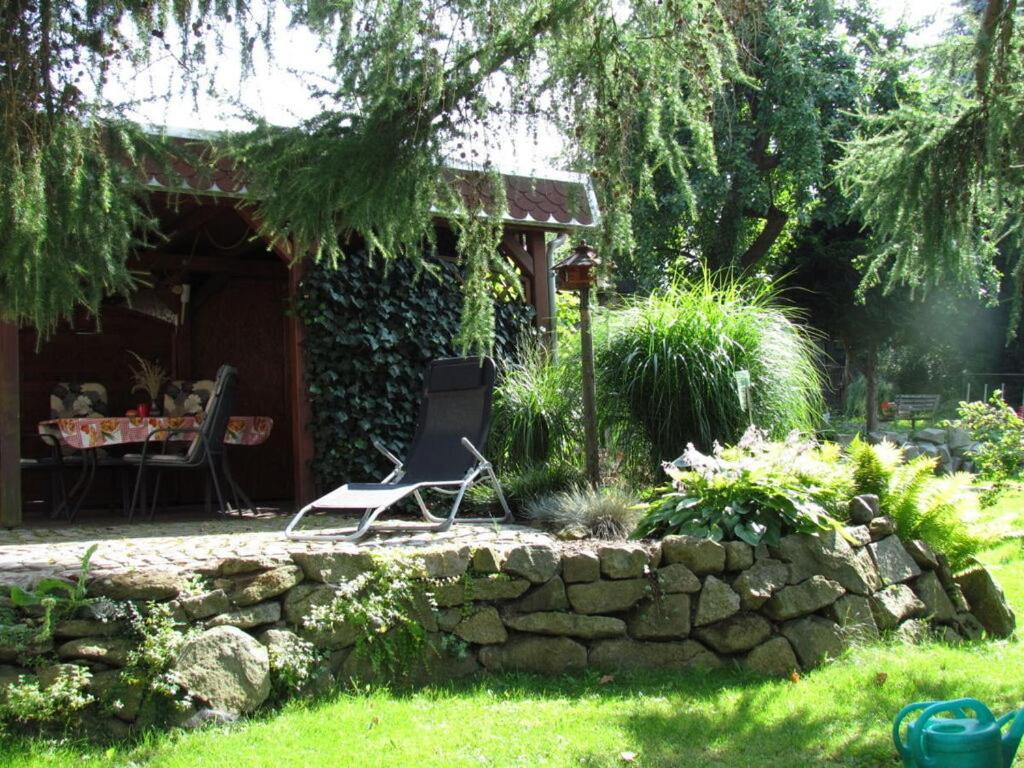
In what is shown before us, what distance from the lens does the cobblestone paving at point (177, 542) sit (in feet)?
14.0

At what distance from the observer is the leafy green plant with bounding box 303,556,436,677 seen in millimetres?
4254

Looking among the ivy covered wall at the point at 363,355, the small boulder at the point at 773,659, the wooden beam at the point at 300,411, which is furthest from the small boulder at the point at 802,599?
the wooden beam at the point at 300,411

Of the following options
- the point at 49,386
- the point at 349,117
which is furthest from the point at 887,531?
the point at 49,386

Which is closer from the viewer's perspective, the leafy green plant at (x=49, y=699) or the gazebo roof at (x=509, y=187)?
the leafy green plant at (x=49, y=699)

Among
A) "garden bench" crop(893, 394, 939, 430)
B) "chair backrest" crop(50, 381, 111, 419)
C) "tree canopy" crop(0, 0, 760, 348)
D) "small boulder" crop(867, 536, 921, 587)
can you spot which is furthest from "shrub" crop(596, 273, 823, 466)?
"garden bench" crop(893, 394, 939, 430)

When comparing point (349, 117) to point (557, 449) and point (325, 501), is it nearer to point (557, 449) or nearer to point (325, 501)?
point (325, 501)

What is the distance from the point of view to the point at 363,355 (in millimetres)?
7168

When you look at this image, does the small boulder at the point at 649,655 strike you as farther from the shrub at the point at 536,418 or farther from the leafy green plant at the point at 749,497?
the shrub at the point at 536,418

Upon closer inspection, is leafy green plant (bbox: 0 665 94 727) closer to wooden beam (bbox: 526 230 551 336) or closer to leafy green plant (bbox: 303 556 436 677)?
leafy green plant (bbox: 303 556 436 677)

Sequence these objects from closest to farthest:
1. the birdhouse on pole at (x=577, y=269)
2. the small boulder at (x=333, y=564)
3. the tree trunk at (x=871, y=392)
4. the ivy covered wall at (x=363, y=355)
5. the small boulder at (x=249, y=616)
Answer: the small boulder at (x=249, y=616)
the small boulder at (x=333, y=564)
the birdhouse on pole at (x=577, y=269)
the ivy covered wall at (x=363, y=355)
the tree trunk at (x=871, y=392)

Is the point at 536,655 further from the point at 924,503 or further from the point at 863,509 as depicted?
the point at 924,503

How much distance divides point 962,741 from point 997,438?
7759 mm

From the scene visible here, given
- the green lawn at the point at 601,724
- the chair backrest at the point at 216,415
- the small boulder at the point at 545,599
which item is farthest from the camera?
the chair backrest at the point at 216,415

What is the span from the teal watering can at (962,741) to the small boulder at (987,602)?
283 centimetres
